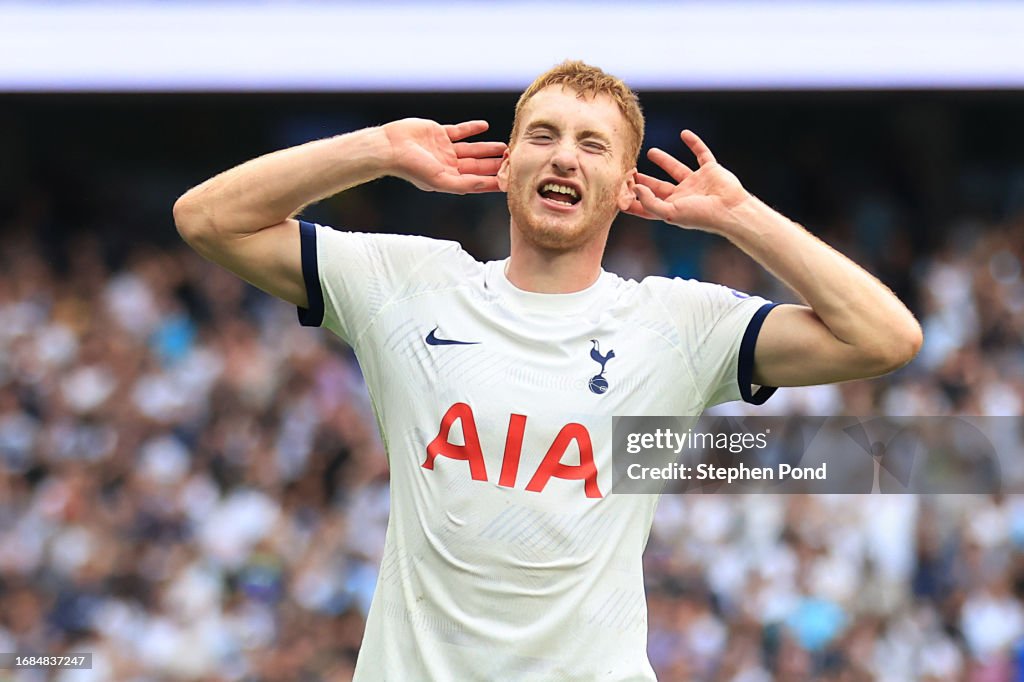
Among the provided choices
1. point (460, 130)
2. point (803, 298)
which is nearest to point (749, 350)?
point (803, 298)

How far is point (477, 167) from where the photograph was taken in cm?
400

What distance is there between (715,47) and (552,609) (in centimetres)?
923

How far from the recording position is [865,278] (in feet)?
12.5

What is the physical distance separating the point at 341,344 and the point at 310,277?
835cm

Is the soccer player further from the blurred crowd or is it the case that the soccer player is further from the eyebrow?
the blurred crowd

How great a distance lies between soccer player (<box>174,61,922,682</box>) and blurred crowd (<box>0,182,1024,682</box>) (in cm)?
610

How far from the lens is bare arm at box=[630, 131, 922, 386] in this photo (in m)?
3.77

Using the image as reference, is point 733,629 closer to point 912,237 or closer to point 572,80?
point 912,237

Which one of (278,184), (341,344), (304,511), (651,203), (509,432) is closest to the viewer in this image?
(509,432)

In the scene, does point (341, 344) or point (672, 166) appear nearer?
point (672, 166)

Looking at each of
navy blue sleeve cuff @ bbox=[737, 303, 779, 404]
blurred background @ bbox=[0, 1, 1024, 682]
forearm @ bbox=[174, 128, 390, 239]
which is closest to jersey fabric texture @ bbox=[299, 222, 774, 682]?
navy blue sleeve cuff @ bbox=[737, 303, 779, 404]

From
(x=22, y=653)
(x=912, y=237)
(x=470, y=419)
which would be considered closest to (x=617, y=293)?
(x=470, y=419)

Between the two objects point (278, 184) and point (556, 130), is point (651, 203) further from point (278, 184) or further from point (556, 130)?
point (278, 184)

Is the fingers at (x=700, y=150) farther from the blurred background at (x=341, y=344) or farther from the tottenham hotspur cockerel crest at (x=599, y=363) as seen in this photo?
the blurred background at (x=341, y=344)
